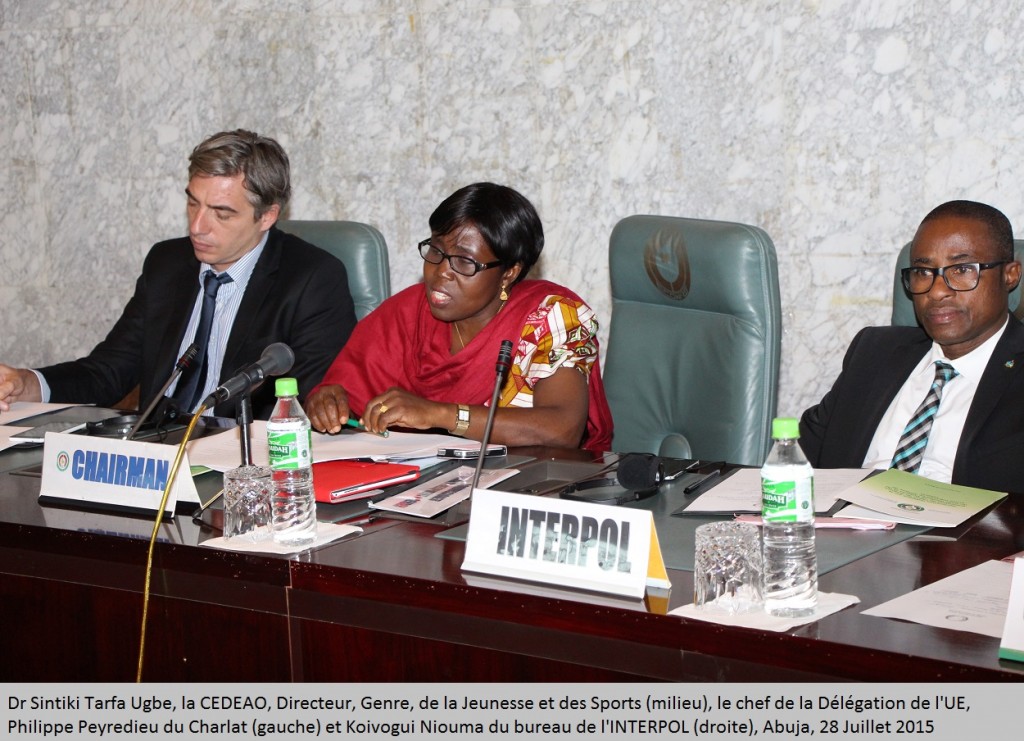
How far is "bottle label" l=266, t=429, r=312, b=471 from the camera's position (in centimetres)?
A: 170

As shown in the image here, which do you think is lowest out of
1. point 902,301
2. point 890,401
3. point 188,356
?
point 890,401

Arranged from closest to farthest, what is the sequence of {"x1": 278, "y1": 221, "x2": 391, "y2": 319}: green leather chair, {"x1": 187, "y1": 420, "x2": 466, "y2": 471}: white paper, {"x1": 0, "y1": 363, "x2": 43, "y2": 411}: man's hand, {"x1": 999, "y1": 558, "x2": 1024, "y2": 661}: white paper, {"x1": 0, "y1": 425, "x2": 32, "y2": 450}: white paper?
1. {"x1": 999, "y1": 558, "x2": 1024, "y2": 661}: white paper
2. {"x1": 187, "y1": 420, "x2": 466, "y2": 471}: white paper
3. {"x1": 0, "y1": 425, "x2": 32, "y2": 450}: white paper
4. {"x1": 0, "y1": 363, "x2": 43, "y2": 411}: man's hand
5. {"x1": 278, "y1": 221, "x2": 391, "y2": 319}: green leather chair

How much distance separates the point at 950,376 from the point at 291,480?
4.37ft

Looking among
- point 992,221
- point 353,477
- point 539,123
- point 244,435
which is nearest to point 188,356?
point 244,435

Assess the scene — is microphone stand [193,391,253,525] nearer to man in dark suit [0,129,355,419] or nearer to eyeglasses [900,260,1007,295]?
man in dark suit [0,129,355,419]

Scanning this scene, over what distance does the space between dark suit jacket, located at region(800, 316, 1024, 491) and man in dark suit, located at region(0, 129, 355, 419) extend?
1.20m

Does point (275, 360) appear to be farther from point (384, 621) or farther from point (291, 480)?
point (384, 621)

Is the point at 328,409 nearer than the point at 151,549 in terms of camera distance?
No

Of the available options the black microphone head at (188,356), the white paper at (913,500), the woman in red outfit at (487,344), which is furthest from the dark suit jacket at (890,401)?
the black microphone head at (188,356)

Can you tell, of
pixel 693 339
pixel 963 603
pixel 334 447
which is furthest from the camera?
pixel 693 339

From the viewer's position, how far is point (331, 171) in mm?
3678

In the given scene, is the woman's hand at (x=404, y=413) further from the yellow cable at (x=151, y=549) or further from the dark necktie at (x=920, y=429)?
the dark necktie at (x=920, y=429)

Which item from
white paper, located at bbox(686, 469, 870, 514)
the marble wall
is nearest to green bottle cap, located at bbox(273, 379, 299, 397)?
white paper, located at bbox(686, 469, 870, 514)

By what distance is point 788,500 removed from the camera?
1353 millimetres
